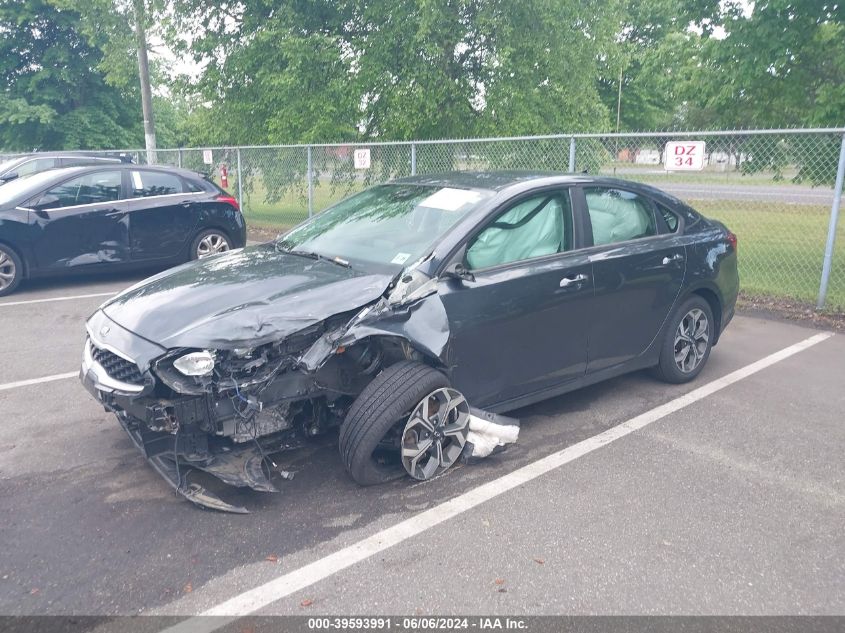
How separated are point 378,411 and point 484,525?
773 mm

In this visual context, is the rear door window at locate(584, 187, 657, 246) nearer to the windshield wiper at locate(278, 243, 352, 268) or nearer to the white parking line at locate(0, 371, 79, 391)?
the windshield wiper at locate(278, 243, 352, 268)

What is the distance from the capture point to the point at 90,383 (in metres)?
3.95

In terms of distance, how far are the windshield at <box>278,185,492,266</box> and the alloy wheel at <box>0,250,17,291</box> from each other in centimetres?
524

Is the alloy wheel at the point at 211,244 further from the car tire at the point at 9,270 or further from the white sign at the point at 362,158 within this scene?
the white sign at the point at 362,158

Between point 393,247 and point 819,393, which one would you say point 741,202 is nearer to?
point 819,393

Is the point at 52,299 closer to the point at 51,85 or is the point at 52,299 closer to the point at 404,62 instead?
the point at 404,62

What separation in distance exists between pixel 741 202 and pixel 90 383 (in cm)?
789

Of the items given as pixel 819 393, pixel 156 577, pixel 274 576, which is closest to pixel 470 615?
pixel 274 576

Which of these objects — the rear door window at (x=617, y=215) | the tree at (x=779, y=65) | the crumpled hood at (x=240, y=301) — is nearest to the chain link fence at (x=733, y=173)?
the tree at (x=779, y=65)

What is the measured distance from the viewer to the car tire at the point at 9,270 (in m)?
8.74

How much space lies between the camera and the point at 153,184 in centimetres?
979

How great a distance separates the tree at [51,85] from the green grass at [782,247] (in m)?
27.1

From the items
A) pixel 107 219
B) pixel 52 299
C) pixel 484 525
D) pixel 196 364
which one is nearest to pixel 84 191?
pixel 107 219

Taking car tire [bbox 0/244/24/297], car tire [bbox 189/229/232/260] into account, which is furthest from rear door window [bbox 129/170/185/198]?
car tire [bbox 0/244/24/297]
